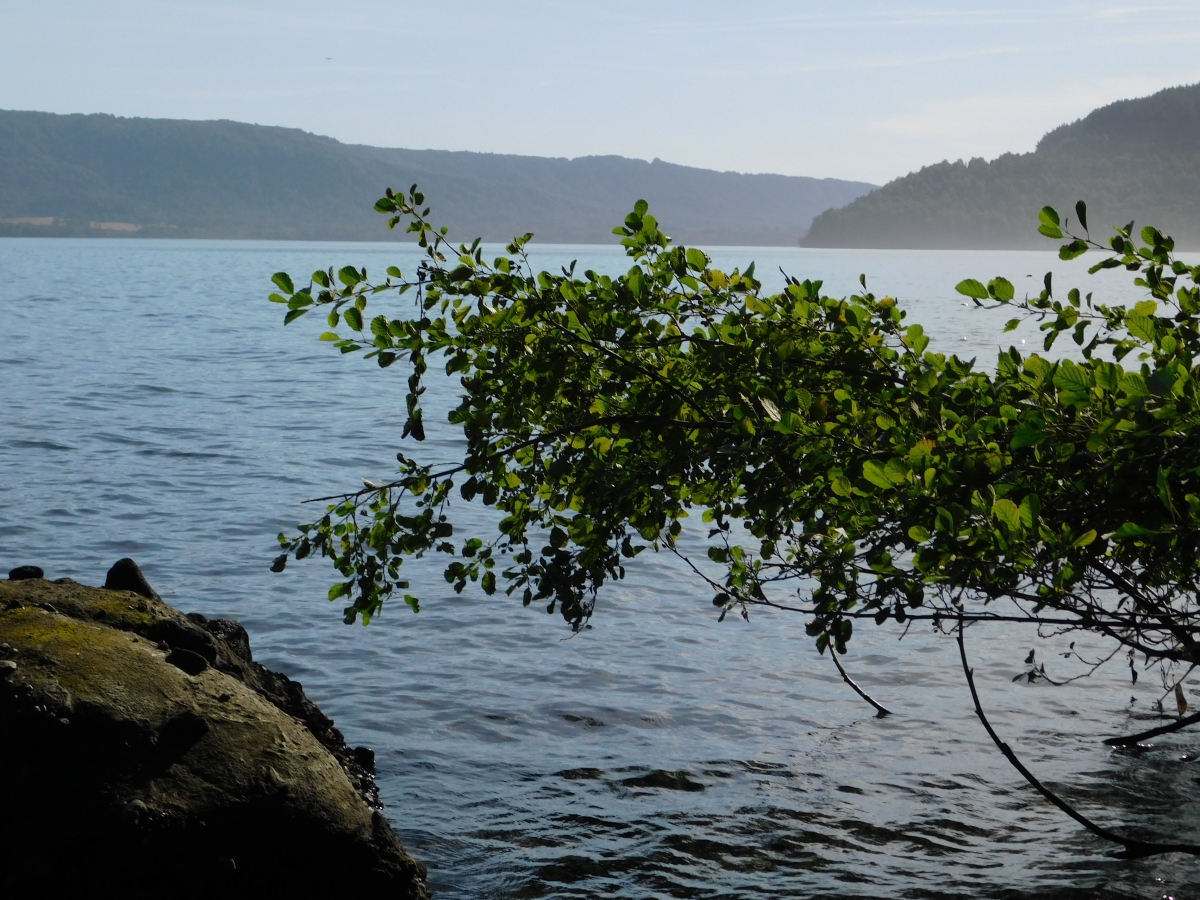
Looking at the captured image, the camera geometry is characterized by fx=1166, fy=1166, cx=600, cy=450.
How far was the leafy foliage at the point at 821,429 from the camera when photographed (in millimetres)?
4395

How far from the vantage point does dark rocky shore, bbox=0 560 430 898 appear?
5000mm

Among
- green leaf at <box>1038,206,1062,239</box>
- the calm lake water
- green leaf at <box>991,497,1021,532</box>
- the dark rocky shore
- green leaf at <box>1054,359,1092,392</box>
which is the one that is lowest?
the calm lake water

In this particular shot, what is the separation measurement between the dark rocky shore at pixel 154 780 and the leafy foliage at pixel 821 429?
1.22 meters

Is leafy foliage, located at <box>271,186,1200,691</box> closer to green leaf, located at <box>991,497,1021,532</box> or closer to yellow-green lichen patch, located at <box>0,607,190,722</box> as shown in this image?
green leaf, located at <box>991,497,1021,532</box>

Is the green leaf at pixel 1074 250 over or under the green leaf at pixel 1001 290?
over

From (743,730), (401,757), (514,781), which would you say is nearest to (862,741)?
(743,730)

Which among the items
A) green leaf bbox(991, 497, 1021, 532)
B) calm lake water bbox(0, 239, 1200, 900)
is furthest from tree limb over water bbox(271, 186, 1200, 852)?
calm lake water bbox(0, 239, 1200, 900)

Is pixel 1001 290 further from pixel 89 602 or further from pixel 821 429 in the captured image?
pixel 89 602

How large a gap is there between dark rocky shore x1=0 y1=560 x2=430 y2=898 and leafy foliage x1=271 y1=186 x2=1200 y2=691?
3.99ft

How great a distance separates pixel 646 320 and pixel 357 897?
341cm

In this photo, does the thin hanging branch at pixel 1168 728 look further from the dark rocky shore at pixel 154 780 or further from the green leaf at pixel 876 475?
the dark rocky shore at pixel 154 780

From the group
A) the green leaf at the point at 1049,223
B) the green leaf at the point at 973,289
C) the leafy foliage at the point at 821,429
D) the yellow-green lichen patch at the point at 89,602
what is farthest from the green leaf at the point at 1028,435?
the yellow-green lichen patch at the point at 89,602

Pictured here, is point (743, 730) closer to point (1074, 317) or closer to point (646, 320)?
point (646, 320)

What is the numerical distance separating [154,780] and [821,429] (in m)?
3.33
